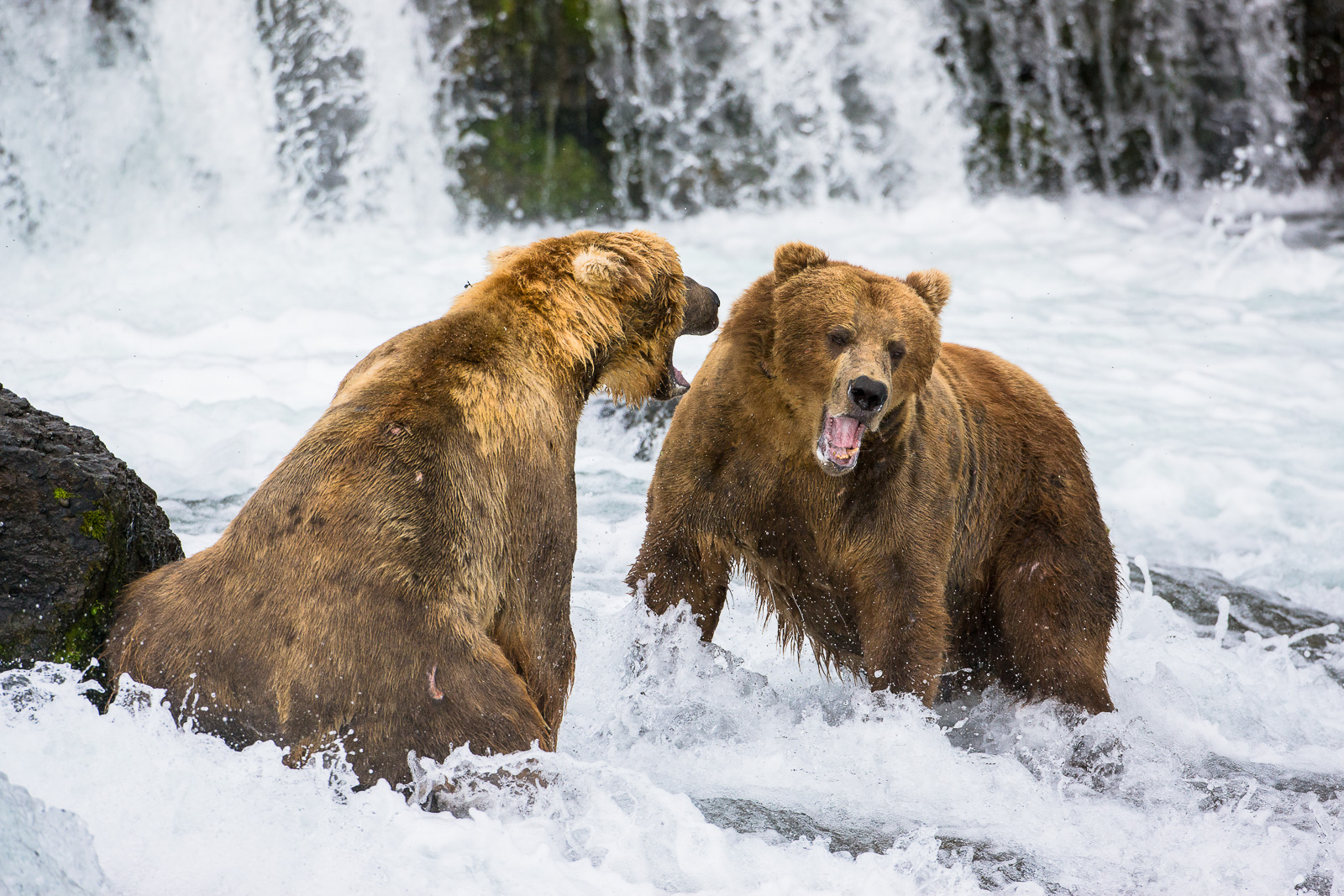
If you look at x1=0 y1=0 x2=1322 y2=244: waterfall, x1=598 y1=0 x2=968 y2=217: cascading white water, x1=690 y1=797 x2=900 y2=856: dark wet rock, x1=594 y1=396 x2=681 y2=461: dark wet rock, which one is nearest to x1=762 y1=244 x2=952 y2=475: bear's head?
x1=690 y1=797 x2=900 y2=856: dark wet rock

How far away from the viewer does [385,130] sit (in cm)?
1338

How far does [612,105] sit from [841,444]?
35.9 feet

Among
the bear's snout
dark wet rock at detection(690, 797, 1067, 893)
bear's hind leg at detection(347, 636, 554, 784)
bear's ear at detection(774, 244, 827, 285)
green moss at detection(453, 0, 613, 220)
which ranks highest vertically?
green moss at detection(453, 0, 613, 220)

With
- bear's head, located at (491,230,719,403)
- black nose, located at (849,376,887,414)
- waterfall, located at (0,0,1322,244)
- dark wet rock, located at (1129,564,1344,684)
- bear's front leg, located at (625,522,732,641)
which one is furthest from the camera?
waterfall, located at (0,0,1322,244)

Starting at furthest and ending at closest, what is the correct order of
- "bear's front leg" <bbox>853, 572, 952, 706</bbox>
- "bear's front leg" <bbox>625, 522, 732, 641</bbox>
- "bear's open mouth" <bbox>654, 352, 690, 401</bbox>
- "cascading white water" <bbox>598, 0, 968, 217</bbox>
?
"cascading white water" <bbox>598, 0, 968, 217</bbox>
"bear's front leg" <bbox>625, 522, 732, 641</bbox>
"bear's front leg" <bbox>853, 572, 952, 706</bbox>
"bear's open mouth" <bbox>654, 352, 690, 401</bbox>

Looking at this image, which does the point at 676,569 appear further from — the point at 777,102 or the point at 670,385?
the point at 777,102

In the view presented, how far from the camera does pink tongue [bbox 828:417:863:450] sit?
151 inches

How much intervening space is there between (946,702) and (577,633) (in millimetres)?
1470

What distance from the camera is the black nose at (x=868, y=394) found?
12.2 feet

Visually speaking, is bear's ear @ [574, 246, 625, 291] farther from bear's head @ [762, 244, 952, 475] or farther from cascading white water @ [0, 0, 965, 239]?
cascading white water @ [0, 0, 965, 239]

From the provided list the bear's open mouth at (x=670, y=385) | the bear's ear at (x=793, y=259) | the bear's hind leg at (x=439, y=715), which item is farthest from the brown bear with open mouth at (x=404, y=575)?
the bear's ear at (x=793, y=259)

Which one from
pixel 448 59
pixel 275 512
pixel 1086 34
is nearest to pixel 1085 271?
pixel 1086 34

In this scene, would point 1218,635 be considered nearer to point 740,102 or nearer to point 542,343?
point 542,343

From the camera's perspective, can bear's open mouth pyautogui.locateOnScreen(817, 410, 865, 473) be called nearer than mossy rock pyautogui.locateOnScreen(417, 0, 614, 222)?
Yes
